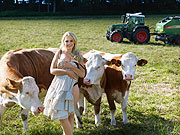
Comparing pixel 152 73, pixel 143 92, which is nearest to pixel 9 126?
pixel 143 92

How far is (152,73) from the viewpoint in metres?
7.53

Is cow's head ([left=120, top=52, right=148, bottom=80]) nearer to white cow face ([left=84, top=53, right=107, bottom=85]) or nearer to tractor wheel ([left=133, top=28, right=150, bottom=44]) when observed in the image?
white cow face ([left=84, top=53, right=107, bottom=85])

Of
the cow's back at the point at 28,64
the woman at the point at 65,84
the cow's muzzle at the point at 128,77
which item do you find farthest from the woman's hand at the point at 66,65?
the cow's muzzle at the point at 128,77

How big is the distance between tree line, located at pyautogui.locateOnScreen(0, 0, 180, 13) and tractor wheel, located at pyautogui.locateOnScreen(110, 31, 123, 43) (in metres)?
26.5

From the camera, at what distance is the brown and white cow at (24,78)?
3.04 metres

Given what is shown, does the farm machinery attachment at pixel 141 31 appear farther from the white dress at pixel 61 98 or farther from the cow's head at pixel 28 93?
the cow's head at pixel 28 93

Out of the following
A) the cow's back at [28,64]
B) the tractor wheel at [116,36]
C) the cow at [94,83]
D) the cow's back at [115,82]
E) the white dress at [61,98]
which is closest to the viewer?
the white dress at [61,98]

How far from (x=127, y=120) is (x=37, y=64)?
1977 mm

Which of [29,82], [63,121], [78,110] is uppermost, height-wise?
[29,82]

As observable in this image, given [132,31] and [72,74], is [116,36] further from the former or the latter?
[72,74]

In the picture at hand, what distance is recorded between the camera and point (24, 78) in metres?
3.05

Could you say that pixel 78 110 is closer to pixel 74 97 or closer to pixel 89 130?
pixel 89 130

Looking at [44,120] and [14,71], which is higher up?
[14,71]

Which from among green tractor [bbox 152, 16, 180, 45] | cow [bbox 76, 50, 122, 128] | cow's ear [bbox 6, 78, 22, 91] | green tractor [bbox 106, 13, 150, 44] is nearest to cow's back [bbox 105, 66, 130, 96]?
cow [bbox 76, 50, 122, 128]
